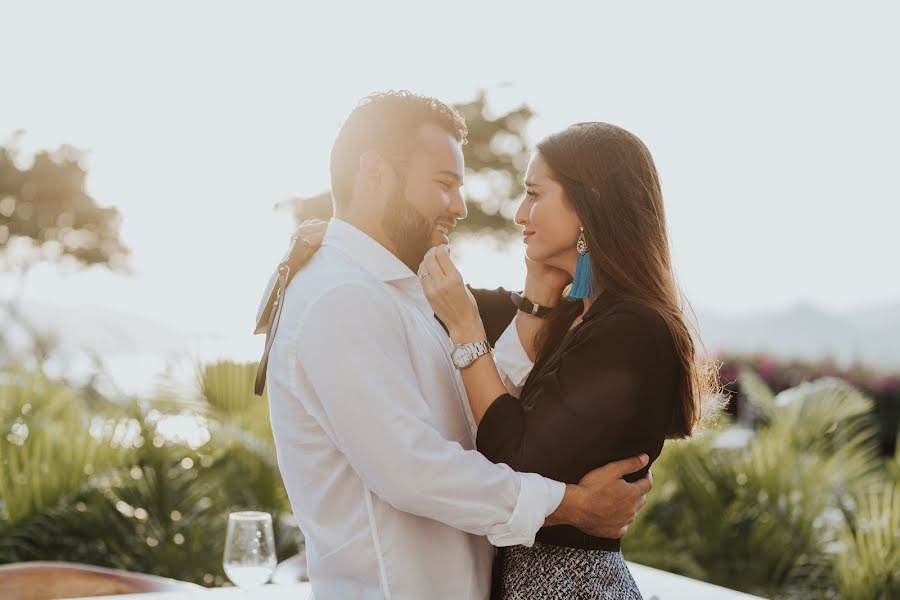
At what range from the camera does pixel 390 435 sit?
6.42 ft

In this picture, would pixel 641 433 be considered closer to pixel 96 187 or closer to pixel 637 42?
pixel 637 42

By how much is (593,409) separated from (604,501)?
8.2 inches

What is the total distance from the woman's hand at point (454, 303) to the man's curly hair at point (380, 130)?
0.32 meters

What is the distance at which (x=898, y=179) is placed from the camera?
22438 millimetres

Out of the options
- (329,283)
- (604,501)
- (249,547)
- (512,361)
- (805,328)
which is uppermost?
(329,283)

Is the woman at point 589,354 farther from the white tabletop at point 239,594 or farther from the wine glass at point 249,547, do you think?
the white tabletop at point 239,594

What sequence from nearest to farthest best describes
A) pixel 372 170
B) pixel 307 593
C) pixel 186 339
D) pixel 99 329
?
pixel 372 170
pixel 307 593
pixel 186 339
pixel 99 329

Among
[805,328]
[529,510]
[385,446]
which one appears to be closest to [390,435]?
[385,446]

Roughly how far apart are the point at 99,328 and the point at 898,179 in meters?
17.7

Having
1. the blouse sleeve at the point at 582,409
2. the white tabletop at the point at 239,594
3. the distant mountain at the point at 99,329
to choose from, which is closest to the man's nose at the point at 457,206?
the blouse sleeve at the point at 582,409

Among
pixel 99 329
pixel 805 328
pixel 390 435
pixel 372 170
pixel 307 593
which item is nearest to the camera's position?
pixel 390 435

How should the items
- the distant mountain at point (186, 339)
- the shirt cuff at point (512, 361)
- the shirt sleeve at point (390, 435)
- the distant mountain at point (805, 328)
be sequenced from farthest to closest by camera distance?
1. the distant mountain at point (805, 328)
2. the distant mountain at point (186, 339)
3. the shirt cuff at point (512, 361)
4. the shirt sleeve at point (390, 435)

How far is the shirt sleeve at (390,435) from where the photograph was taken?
1960mm

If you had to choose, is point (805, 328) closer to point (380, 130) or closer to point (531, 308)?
point (531, 308)
